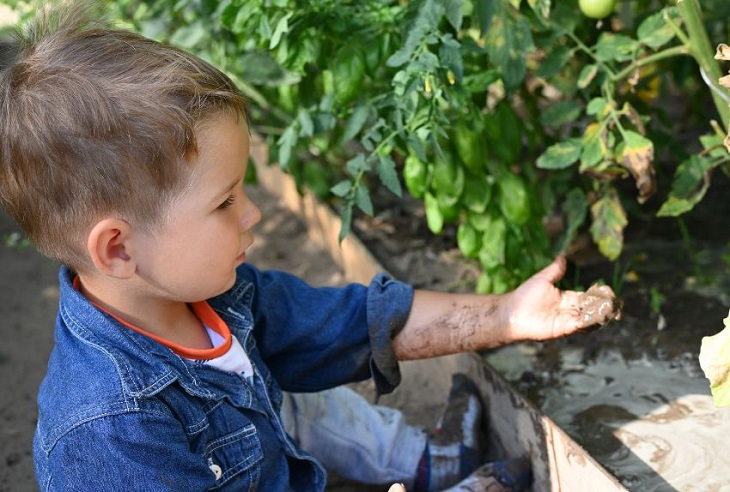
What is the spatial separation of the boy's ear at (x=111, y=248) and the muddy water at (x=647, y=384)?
901mm

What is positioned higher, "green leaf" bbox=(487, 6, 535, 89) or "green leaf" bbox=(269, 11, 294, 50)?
"green leaf" bbox=(269, 11, 294, 50)

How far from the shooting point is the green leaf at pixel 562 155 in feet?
6.04

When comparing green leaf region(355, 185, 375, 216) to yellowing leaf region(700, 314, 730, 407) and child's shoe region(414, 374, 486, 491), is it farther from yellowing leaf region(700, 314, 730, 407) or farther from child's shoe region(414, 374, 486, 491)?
yellowing leaf region(700, 314, 730, 407)

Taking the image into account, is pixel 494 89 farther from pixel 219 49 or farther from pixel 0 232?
pixel 0 232

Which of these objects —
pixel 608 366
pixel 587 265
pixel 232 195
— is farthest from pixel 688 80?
pixel 232 195

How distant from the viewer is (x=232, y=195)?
145 centimetres

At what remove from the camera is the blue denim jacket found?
52.9 inches

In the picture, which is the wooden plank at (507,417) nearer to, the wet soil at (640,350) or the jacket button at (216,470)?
the wet soil at (640,350)

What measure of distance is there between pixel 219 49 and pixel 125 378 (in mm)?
1316

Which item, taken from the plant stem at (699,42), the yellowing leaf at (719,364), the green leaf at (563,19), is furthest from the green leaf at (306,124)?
the yellowing leaf at (719,364)

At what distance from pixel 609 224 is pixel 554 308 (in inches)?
16.4

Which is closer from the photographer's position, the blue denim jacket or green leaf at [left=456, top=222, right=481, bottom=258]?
the blue denim jacket

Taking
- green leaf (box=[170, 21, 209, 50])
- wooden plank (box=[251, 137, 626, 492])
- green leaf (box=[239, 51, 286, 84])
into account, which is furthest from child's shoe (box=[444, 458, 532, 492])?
green leaf (box=[170, 21, 209, 50])

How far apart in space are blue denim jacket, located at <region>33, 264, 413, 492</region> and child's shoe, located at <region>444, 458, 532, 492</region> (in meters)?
0.23
